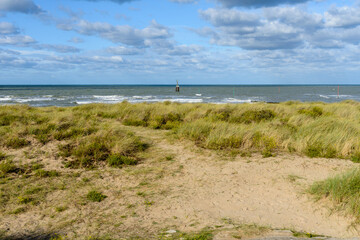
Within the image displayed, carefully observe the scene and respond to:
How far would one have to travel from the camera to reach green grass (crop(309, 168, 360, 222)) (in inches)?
204

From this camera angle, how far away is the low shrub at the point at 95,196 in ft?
19.3

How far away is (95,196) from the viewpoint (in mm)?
5969

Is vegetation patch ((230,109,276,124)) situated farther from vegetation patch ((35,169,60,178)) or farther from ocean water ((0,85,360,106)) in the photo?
ocean water ((0,85,360,106))

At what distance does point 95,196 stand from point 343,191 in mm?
4894

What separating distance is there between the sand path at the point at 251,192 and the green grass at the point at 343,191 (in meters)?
0.21

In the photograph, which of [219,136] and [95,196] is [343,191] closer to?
[219,136]

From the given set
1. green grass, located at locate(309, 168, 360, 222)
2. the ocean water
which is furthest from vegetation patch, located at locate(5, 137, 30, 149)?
the ocean water

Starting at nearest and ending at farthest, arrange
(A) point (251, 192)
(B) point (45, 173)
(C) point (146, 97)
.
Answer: (A) point (251, 192) → (B) point (45, 173) → (C) point (146, 97)

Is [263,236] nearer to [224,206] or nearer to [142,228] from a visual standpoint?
[224,206]

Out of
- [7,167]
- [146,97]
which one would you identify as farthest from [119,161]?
[146,97]

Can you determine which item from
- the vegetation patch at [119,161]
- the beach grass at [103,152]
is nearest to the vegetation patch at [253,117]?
the beach grass at [103,152]

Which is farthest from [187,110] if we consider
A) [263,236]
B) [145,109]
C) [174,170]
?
[263,236]

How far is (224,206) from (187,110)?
10.9 metres

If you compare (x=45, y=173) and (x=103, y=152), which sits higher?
(x=103, y=152)
